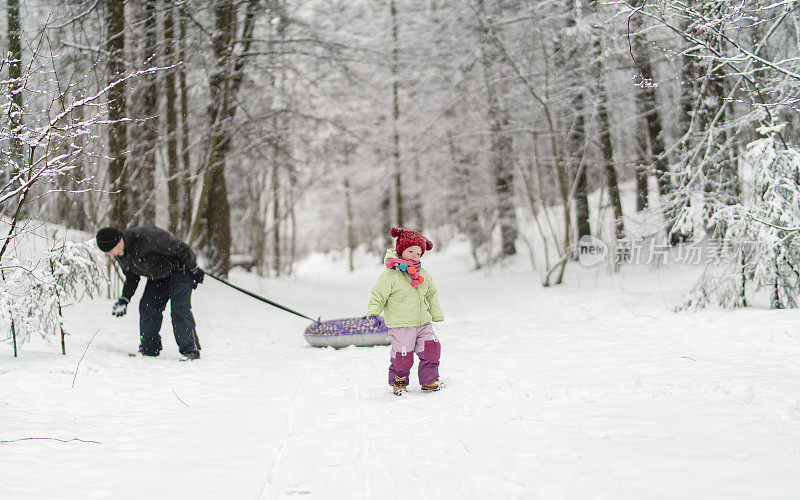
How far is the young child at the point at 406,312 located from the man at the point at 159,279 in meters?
2.65

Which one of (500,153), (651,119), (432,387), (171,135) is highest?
(651,119)

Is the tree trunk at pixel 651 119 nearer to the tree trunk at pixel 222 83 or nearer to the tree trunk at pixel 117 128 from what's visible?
the tree trunk at pixel 222 83

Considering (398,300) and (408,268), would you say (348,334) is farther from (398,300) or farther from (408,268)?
(408,268)

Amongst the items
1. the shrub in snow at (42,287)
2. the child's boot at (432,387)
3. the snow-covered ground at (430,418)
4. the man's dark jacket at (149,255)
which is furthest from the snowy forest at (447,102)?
the child's boot at (432,387)

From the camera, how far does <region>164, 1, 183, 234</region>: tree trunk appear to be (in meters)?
9.30

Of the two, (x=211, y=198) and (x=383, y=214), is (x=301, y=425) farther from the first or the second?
(x=383, y=214)

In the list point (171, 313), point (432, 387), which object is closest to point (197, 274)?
point (171, 313)

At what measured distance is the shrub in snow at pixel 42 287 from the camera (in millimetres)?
4801

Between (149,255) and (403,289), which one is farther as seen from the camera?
(149,255)

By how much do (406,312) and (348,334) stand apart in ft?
7.59

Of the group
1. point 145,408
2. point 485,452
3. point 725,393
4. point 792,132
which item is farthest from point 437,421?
point 792,132

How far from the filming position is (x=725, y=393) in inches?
145

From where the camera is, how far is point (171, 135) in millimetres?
10141

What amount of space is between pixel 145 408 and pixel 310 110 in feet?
32.0
